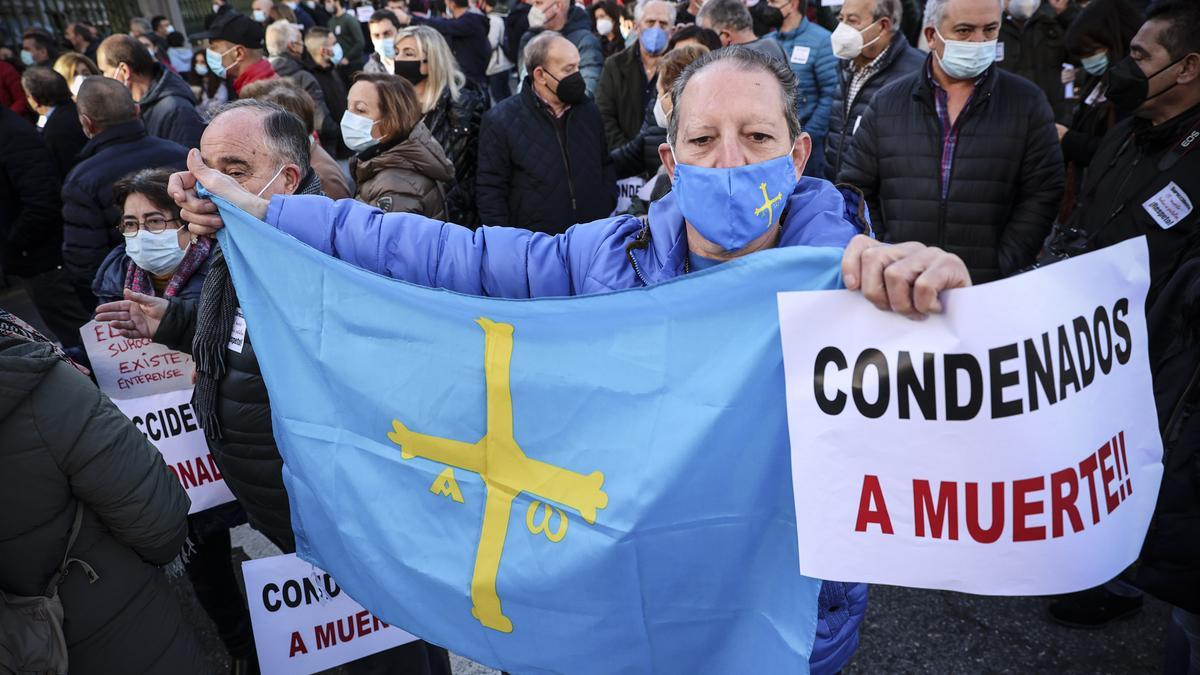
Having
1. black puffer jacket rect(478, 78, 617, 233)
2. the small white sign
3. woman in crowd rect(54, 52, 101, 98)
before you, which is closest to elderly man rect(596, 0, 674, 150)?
black puffer jacket rect(478, 78, 617, 233)

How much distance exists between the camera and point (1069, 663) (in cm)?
299

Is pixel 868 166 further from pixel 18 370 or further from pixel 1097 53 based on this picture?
pixel 18 370

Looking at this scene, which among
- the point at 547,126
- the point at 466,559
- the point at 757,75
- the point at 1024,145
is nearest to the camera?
the point at 757,75

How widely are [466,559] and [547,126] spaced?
3.26 metres

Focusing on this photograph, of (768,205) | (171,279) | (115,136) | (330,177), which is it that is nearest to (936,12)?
(768,205)

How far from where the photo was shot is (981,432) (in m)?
1.37

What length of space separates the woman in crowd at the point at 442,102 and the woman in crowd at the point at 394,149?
94 centimetres

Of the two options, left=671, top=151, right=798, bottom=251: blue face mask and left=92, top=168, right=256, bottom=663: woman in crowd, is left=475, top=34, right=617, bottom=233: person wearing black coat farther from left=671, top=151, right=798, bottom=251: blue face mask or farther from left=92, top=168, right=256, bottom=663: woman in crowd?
left=671, top=151, right=798, bottom=251: blue face mask

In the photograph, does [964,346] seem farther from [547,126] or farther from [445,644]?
[547,126]

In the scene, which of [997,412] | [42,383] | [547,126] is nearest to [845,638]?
[997,412]

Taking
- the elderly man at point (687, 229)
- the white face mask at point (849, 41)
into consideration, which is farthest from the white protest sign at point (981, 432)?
the white face mask at point (849, 41)

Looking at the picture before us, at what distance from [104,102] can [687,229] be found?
3.89 m

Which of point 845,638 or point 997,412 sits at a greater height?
point 997,412

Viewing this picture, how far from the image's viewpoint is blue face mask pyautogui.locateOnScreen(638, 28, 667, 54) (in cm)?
585
